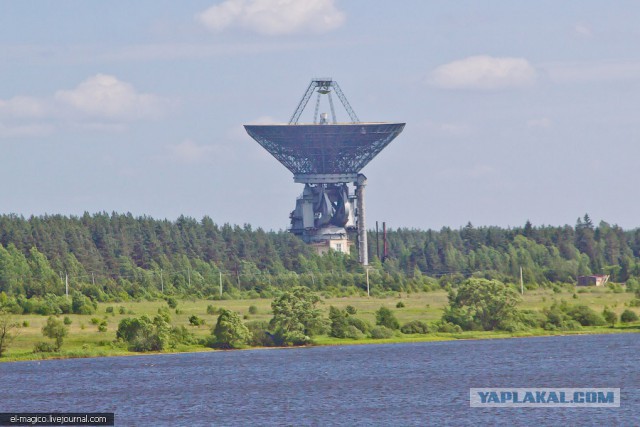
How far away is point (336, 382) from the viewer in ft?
333

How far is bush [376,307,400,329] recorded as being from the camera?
141 m

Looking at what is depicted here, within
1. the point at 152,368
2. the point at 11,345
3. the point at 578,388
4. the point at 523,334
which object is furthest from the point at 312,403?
the point at 523,334

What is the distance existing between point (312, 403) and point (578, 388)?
17.7 metres

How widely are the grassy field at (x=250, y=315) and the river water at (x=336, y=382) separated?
2.24m

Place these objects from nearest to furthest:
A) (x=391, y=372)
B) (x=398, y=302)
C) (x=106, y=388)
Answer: (x=106, y=388) < (x=391, y=372) < (x=398, y=302)

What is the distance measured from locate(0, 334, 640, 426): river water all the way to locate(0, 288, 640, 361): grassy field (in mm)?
2244

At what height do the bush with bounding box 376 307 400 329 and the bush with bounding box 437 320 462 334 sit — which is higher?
the bush with bounding box 376 307 400 329

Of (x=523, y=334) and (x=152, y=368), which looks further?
(x=523, y=334)

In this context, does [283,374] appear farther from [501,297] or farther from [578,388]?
[501,297]

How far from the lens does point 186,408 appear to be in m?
88.9

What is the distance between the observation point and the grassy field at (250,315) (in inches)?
4998

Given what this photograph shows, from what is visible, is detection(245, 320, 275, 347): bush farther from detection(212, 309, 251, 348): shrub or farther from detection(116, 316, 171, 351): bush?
detection(116, 316, 171, 351): bush

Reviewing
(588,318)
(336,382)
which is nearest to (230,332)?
(336,382)

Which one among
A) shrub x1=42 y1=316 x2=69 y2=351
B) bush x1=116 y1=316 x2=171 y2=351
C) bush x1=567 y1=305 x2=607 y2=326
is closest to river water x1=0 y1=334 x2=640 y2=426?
bush x1=116 y1=316 x2=171 y2=351
